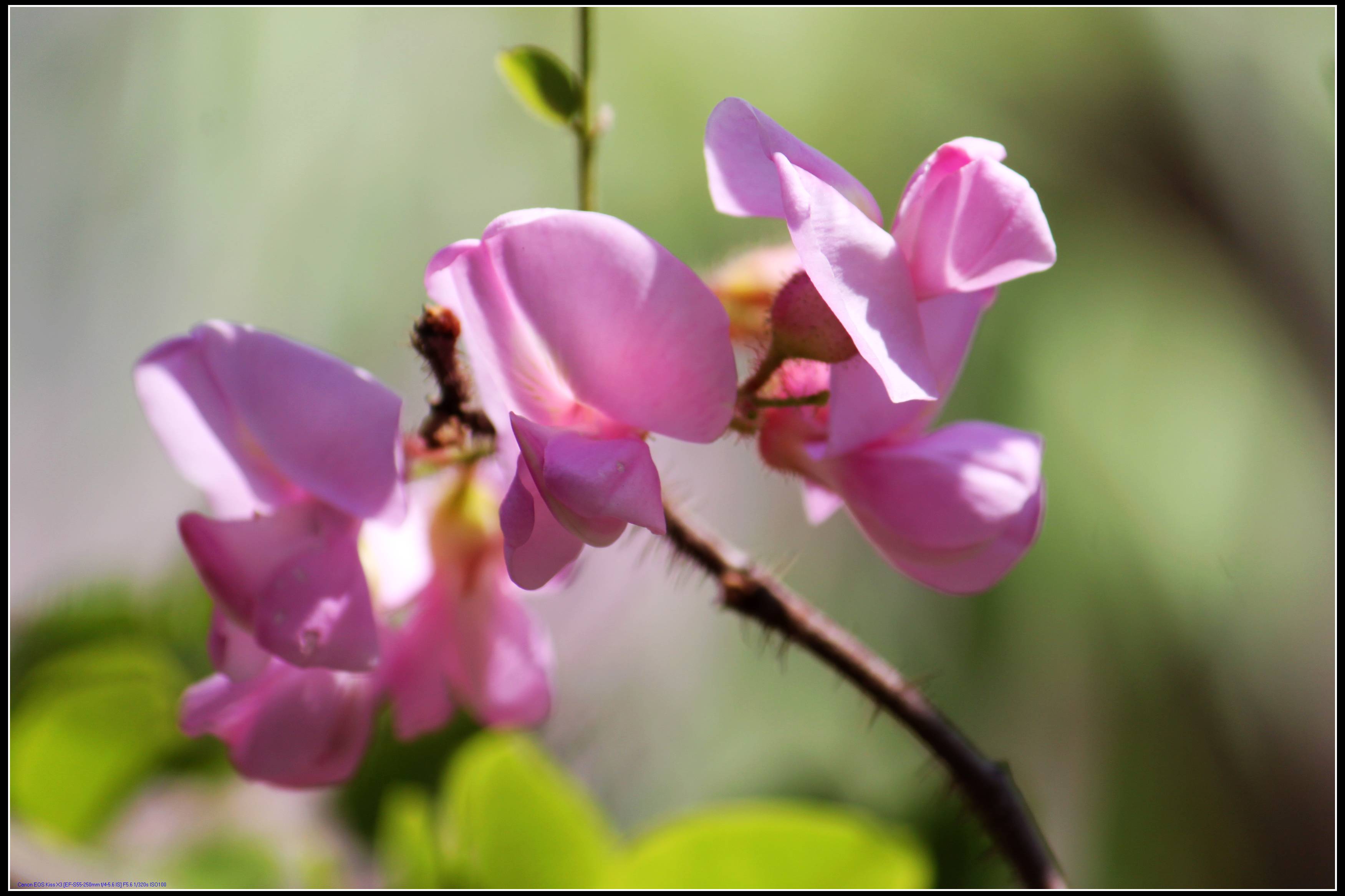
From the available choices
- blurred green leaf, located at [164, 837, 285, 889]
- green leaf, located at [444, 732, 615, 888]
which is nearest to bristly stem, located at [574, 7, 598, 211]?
green leaf, located at [444, 732, 615, 888]

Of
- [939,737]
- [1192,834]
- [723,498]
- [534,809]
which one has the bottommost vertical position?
[1192,834]

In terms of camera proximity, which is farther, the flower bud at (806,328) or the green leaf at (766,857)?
the green leaf at (766,857)

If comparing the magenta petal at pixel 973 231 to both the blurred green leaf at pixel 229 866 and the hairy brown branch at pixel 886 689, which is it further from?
the blurred green leaf at pixel 229 866

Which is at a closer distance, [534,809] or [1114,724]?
[534,809]

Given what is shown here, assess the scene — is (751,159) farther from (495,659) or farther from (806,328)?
(495,659)

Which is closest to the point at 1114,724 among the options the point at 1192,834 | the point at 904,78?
the point at 1192,834

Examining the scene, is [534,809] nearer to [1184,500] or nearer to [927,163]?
[927,163]

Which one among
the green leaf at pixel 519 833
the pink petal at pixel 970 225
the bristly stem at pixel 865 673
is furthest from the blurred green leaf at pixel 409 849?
the pink petal at pixel 970 225
